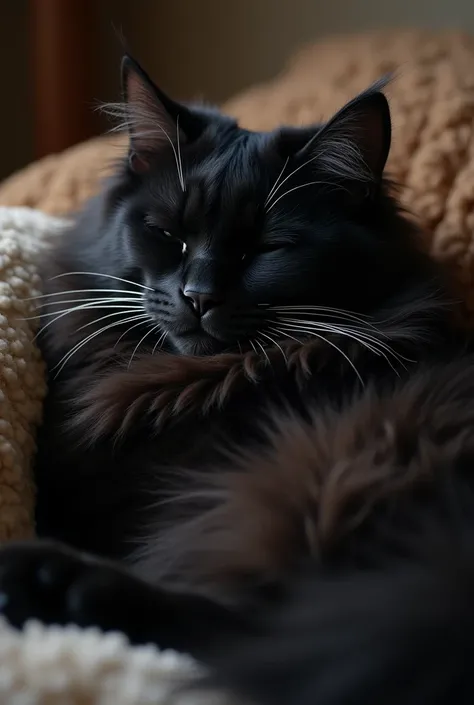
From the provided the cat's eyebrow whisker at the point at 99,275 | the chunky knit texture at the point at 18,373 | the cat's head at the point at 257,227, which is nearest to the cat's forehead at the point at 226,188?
the cat's head at the point at 257,227

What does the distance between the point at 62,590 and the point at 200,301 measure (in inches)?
18.1

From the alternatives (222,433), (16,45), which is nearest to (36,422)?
(222,433)

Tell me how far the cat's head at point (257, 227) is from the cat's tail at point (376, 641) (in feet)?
1.47

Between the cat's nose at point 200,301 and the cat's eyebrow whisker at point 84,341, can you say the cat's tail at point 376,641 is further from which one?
the cat's eyebrow whisker at point 84,341

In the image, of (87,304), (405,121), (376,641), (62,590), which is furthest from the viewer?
(405,121)

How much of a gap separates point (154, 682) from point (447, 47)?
1.47 meters

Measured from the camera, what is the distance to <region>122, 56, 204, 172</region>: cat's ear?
124cm

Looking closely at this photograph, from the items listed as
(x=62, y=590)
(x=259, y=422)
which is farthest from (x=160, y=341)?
(x=62, y=590)

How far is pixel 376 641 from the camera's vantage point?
2.34ft

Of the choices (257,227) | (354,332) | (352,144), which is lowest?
(354,332)

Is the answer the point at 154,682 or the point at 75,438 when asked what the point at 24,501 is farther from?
the point at 154,682

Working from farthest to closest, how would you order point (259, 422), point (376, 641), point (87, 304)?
point (87, 304)
point (259, 422)
point (376, 641)

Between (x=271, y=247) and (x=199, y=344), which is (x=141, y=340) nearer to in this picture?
(x=199, y=344)

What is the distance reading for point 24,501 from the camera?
1.14m
